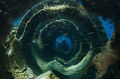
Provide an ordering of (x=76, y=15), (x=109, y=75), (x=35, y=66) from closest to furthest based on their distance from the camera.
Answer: (x=109, y=75) < (x=76, y=15) < (x=35, y=66)

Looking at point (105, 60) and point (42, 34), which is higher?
point (42, 34)

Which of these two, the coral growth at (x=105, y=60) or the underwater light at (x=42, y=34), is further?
the underwater light at (x=42, y=34)

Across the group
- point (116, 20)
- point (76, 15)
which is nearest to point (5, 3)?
point (116, 20)

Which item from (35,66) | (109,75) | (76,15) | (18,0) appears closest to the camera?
(109,75)

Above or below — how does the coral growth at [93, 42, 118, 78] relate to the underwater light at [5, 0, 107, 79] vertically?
below

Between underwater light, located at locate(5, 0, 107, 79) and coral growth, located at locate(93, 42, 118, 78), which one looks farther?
underwater light, located at locate(5, 0, 107, 79)

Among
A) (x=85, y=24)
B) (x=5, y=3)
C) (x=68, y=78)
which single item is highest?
(x=5, y=3)

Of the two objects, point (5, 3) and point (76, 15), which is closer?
point (5, 3)

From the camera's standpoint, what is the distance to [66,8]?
6531 millimetres

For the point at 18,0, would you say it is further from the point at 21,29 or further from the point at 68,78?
the point at 68,78

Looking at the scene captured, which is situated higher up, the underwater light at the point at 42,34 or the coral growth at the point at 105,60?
the underwater light at the point at 42,34

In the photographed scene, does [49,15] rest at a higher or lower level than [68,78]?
higher

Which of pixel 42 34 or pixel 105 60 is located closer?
pixel 105 60

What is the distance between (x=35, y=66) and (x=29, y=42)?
1939 millimetres
